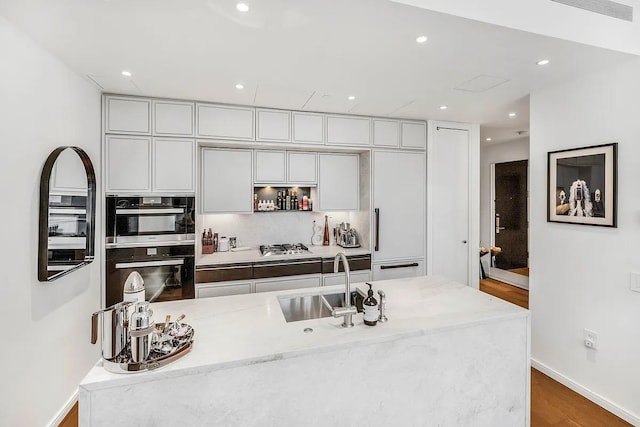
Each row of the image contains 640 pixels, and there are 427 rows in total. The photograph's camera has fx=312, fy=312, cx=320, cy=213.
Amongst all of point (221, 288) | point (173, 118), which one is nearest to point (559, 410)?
point (221, 288)

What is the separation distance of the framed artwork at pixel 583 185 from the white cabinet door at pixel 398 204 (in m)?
1.45

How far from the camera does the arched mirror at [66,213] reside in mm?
2049

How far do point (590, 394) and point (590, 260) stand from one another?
1.09m

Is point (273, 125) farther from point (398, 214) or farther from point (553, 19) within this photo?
point (553, 19)

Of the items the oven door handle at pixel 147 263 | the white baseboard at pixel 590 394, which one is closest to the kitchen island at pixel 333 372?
the white baseboard at pixel 590 394

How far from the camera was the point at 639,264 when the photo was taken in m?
2.24

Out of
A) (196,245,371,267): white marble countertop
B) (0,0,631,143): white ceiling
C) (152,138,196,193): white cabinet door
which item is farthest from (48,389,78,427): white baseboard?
(0,0,631,143): white ceiling

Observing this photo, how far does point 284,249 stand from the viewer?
390cm

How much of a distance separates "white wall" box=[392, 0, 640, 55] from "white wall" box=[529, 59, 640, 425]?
0.93 feet

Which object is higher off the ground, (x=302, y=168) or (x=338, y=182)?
(x=302, y=168)

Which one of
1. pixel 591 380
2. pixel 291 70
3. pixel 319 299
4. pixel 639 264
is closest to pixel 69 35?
pixel 291 70

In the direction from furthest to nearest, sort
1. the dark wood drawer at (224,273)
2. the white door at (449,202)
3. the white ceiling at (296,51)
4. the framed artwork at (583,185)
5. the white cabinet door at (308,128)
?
the white door at (449,202) < the white cabinet door at (308,128) < the dark wood drawer at (224,273) < the framed artwork at (583,185) < the white ceiling at (296,51)

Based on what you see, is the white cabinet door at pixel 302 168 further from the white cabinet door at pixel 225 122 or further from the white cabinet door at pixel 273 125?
the white cabinet door at pixel 225 122

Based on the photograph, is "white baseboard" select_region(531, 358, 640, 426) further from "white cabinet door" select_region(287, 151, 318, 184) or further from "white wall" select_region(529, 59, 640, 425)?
"white cabinet door" select_region(287, 151, 318, 184)
